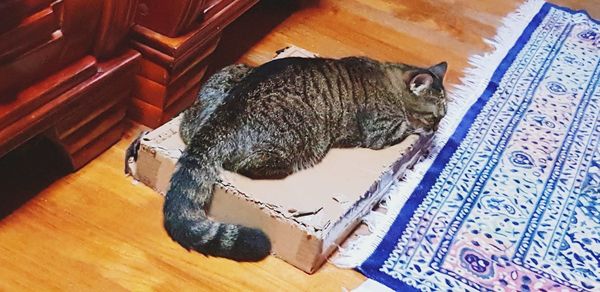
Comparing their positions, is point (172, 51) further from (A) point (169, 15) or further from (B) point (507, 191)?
(B) point (507, 191)

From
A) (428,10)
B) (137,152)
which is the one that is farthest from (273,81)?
(428,10)

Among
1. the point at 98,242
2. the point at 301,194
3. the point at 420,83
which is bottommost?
the point at 98,242

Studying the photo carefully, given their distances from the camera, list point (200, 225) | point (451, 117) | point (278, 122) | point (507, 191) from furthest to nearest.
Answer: point (451, 117) → point (507, 191) → point (278, 122) → point (200, 225)

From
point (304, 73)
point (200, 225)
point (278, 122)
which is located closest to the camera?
point (200, 225)

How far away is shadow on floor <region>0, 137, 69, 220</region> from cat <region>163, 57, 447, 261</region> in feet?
0.89

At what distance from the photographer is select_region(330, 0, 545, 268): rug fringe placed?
1584 millimetres

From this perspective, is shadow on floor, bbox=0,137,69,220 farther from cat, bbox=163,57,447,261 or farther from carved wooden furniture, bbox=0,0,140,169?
cat, bbox=163,57,447,261

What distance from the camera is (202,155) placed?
151 cm

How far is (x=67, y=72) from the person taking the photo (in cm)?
149

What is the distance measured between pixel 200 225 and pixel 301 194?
0.67 feet

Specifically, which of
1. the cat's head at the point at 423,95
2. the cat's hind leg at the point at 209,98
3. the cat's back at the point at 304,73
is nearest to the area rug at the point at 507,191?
the cat's head at the point at 423,95

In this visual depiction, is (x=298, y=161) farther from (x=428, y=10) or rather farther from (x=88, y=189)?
(x=428, y=10)

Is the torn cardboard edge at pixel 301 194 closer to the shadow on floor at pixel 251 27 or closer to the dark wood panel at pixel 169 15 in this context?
the dark wood panel at pixel 169 15

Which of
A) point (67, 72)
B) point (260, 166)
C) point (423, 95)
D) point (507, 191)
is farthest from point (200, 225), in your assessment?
point (507, 191)
